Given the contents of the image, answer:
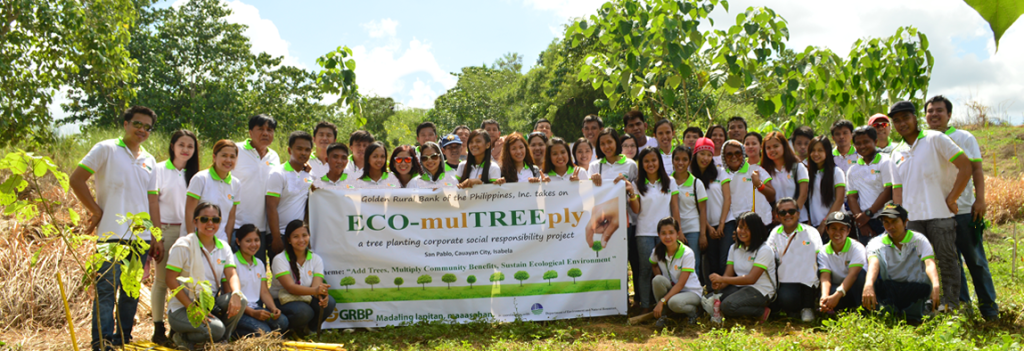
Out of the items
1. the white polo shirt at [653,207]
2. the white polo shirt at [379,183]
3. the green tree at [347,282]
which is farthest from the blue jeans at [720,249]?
the green tree at [347,282]

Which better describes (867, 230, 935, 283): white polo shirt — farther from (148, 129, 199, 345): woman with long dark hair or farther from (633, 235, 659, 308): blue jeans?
(148, 129, 199, 345): woman with long dark hair

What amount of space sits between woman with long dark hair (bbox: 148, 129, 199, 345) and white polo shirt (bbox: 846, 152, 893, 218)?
5.52 m

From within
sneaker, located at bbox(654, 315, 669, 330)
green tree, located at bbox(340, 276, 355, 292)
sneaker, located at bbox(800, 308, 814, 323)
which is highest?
green tree, located at bbox(340, 276, 355, 292)

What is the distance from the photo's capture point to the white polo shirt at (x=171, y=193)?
487 cm

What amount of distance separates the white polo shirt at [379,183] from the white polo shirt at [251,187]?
725 mm

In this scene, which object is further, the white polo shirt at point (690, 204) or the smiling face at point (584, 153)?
the smiling face at point (584, 153)

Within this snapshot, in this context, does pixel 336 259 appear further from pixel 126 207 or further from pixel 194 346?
pixel 126 207

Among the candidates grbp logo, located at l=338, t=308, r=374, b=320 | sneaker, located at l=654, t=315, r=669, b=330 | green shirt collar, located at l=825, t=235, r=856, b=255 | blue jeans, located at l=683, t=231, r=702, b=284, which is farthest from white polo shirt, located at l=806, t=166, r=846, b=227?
grbp logo, located at l=338, t=308, r=374, b=320

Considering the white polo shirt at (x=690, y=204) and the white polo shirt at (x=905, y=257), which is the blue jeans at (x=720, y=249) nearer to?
the white polo shirt at (x=690, y=204)

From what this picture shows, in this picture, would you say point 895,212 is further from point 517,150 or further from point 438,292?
point 438,292

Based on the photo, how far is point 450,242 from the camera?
539 centimetres

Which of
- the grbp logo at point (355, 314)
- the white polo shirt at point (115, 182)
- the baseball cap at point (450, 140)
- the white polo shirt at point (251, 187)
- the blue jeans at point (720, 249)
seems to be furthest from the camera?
the baseball cap at point (450, 140)

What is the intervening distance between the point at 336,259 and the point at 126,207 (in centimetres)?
158

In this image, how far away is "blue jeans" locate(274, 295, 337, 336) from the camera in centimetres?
490
